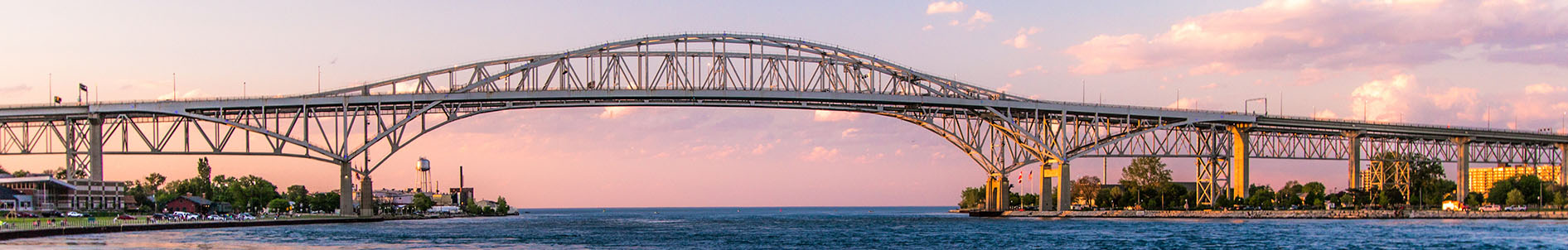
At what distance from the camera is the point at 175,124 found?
11231cm

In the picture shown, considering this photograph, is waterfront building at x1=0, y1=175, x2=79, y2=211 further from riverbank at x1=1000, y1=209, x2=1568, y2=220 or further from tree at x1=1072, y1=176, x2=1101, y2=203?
tree at x1=1072, y1=176, x2=1101, y2=203

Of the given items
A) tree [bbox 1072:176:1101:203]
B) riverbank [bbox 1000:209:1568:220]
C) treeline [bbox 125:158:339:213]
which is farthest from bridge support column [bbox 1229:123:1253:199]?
treeline [bbox 125:158:339:213]

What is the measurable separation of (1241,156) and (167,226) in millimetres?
96339

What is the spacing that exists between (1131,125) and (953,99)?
76.3 feet

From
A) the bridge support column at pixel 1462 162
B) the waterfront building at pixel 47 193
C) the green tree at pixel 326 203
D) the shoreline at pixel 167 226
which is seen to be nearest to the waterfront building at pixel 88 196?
the waterfront building at pixel 47 193

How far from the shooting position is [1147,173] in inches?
6609

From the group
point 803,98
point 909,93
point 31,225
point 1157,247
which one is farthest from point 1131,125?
point 31,225

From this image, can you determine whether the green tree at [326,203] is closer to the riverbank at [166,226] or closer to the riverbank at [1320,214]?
the riverbank at [166,226]

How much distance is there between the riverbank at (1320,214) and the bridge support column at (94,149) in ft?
271

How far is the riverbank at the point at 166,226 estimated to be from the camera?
78.2 m

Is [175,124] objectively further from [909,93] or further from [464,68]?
[909,93]

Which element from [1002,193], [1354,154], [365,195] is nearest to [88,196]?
[365,195]

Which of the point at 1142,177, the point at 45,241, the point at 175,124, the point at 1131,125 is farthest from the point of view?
the point at 1142,177

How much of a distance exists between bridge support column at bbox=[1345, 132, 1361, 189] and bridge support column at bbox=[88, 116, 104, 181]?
384 feet
